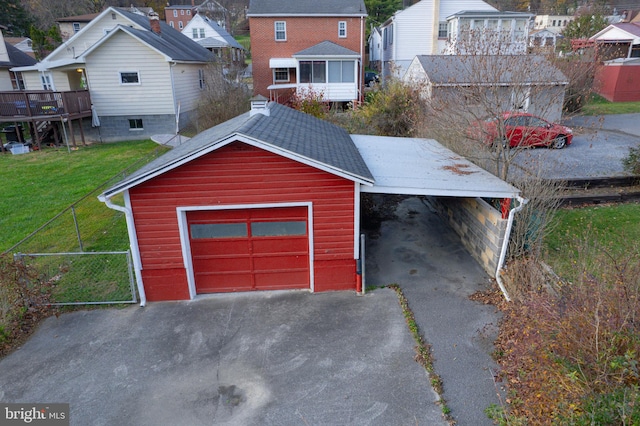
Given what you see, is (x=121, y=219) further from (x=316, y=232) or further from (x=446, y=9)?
(x=446, y=9)

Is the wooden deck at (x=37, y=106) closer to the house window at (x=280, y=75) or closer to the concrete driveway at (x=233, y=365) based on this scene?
the house window at (x=280, y=75)

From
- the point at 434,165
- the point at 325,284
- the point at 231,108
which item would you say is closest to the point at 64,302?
the point at 325,284

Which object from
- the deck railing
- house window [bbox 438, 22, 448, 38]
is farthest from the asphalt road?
the deck railing

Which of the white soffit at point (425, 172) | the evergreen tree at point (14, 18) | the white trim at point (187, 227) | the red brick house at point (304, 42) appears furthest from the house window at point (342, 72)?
the evergreen tree at point (14, 18)

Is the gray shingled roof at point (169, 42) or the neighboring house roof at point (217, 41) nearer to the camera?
the gray shingled roof at point (169, 42)

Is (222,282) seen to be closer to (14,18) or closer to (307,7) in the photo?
(307,7)

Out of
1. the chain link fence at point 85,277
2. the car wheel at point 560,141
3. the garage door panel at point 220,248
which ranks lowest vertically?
the chain link fence at point 85,277
